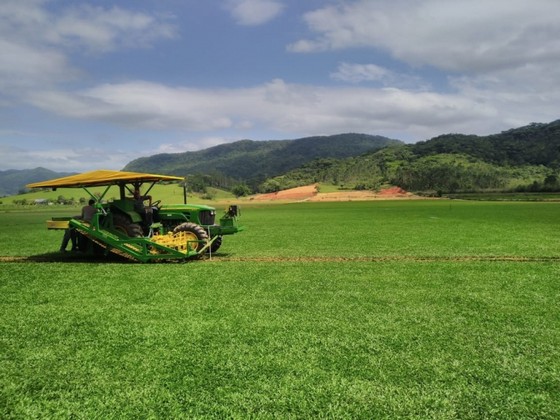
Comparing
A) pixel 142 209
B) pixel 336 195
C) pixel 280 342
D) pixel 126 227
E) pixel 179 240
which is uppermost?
pixel 142 209

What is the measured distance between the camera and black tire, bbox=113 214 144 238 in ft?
48.5

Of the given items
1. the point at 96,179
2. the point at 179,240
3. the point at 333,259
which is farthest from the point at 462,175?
the point at 96,179

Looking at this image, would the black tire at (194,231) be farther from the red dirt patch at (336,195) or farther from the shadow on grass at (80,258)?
the red dirt patch at (336,195)

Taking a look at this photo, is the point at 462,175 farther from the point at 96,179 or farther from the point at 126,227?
the point at 96,179

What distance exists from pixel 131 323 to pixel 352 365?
4.07m

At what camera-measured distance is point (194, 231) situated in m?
15.0

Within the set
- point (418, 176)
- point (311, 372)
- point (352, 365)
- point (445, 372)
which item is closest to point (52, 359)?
point (311, 372)

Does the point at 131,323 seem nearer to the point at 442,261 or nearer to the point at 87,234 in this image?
the point at 87,234

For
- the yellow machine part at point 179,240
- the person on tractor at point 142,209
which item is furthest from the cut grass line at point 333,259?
the person on tractor at point 142,209

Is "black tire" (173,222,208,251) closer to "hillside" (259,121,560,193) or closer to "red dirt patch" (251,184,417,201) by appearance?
"red dirt patch" (251,184,417,201)

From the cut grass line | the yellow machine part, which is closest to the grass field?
the yellow machine part

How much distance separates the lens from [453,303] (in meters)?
8.96

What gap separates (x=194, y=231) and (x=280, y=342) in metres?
9.07

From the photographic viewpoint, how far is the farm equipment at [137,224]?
548 inches
